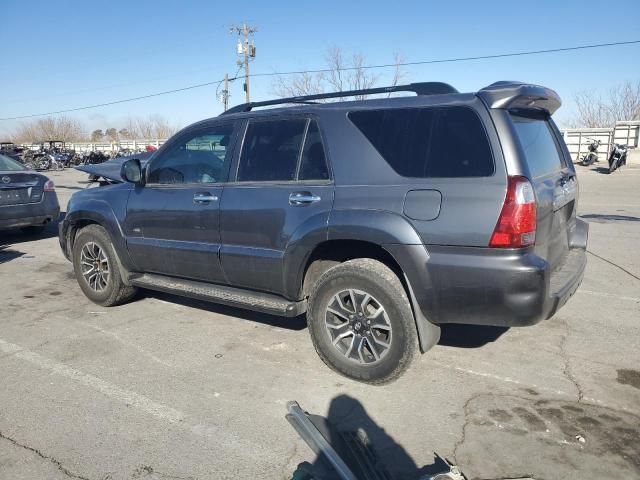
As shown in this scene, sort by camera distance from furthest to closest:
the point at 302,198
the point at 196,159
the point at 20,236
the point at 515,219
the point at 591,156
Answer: the point at 591,156 < the point at 20,236 < the point at 196,159 < the point at 302,198 < the point at 515,219

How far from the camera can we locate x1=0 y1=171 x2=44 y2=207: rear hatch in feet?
27.9

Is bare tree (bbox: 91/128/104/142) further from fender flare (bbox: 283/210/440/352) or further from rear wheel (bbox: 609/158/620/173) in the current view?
fender flare (bbox: 283/210/440/352)

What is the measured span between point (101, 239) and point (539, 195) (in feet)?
13.3

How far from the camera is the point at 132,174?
483 centimetres

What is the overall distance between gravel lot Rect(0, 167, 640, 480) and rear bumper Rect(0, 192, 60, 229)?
3.73 metres

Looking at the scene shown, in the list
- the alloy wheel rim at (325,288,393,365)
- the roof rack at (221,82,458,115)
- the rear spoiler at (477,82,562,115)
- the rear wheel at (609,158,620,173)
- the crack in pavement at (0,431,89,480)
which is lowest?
the rear wheel at (609,158,620,173)

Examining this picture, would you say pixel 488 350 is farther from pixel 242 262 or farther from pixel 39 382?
pixel 39 382

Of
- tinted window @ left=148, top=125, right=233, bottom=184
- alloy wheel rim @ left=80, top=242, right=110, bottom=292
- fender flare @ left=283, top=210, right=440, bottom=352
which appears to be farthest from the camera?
alloy wheel rim @ left=80, top=242, right=110, bottom=292

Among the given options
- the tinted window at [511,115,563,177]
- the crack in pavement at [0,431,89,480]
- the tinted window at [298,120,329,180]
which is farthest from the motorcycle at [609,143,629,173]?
the crack in pavement at [0,431,89,480]

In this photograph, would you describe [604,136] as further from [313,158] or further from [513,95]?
[313,158]

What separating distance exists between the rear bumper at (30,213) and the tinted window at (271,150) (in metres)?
6.15

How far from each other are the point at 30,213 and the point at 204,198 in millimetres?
5956

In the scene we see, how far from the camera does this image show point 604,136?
84.6ft

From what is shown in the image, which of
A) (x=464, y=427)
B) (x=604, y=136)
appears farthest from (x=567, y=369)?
(x=604, y=136)
